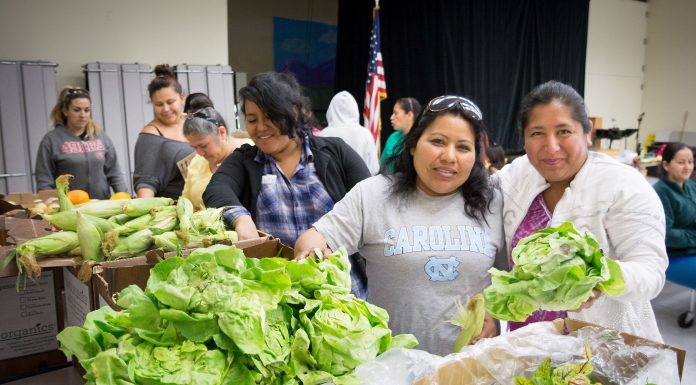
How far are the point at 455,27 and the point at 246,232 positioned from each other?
24.3ft

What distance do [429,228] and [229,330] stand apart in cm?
79

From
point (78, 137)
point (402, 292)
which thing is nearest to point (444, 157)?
point (402, 292)

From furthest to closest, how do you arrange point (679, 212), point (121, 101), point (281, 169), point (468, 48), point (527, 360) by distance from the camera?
point (468, 48)
point (121, 101)
point (679, 212)
point (281, 169)
point (527, 360)

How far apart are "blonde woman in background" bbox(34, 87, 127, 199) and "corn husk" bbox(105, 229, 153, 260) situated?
7.68ft

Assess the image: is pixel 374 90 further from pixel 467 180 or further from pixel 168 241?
pixel 168 241

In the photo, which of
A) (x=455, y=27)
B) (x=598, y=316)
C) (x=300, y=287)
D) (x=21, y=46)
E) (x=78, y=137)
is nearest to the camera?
(x=300, y=287)

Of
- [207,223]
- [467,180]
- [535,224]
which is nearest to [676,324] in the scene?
[535,224]

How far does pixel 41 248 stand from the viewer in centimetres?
131

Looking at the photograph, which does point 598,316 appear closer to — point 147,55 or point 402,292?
point 402,292

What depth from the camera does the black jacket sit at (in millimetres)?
1806

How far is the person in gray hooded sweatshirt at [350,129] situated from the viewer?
13.9ft

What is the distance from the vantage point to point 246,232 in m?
1.45

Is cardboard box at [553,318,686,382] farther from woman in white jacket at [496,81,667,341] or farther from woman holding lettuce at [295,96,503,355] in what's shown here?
woman holding lettuce at [295,96,503,355]

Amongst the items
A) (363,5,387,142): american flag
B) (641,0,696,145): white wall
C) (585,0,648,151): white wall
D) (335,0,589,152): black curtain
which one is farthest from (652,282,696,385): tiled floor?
(641,0,696,145): white wall
